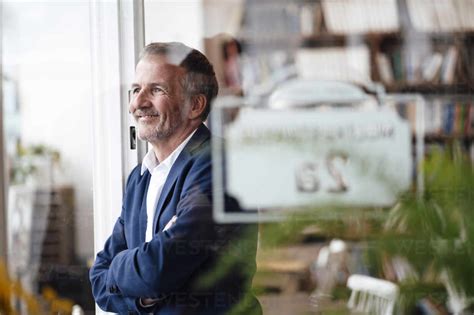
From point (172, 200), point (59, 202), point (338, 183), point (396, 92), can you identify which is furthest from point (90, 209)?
point (396, 92)

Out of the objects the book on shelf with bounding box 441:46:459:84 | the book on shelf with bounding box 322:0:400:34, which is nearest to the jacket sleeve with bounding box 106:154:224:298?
the book on shelf with bounding box 322:0:400:34

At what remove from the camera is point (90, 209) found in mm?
1858

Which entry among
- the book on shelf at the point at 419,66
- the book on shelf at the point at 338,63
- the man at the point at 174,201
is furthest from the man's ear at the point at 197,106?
the book on shelf at the point at 419,66

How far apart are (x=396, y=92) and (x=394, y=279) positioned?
741 millimetres

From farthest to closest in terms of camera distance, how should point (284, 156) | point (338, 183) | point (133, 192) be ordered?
point (133, 192) → point (284, 156) → point (338, 183)

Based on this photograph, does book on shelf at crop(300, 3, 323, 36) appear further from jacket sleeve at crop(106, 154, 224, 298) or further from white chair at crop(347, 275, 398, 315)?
white chair at crop(347, 275, 398, 315)

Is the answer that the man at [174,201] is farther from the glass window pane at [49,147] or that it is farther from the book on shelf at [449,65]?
the book on shelf at [449,65]

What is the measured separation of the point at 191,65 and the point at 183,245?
0.38m

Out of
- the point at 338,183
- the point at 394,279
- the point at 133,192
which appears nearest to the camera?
the point at 394,279

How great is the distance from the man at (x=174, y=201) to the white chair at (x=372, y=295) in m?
0.46

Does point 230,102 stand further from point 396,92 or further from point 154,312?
point 154,312

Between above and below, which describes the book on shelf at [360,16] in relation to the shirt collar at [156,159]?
above

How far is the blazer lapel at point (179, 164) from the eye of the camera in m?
1.75

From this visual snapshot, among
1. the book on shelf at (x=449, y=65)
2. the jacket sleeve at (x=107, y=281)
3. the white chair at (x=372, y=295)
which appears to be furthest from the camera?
the jacket sleeve at (x=107, y=281)
